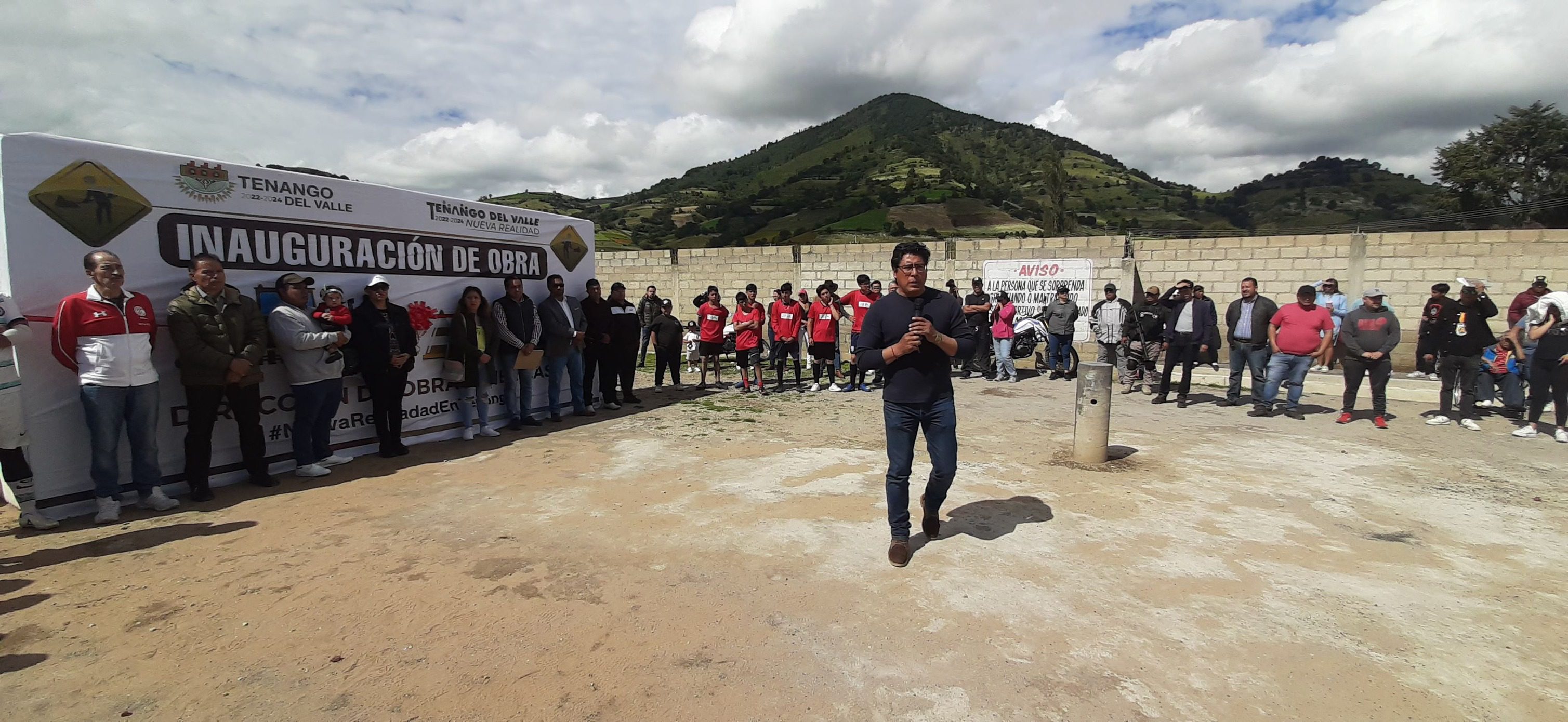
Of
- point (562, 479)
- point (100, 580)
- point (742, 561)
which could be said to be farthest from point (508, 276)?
point (742, 561)

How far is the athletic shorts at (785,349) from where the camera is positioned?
10.8 meters

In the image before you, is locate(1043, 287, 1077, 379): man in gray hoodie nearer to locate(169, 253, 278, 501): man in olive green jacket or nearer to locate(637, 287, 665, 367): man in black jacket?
locate(637, 287, 665, 367): man in black jacket

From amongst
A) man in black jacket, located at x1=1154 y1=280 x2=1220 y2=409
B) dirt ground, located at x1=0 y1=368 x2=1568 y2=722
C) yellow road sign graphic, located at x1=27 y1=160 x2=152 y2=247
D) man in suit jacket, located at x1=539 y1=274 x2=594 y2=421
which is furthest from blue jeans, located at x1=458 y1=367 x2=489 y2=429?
man in black jacket, located at x1=1154 y1=280 x2=1220 y2=409

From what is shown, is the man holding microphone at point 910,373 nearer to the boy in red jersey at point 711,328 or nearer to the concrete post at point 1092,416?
the concrete post at point 1092,416

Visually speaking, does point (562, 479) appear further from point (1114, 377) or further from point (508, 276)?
point (1114, 377)

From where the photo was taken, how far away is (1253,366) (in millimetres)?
8836

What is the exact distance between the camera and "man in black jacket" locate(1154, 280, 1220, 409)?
923cm

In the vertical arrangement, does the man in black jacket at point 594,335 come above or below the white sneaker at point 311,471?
above

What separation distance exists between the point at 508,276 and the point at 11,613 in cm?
530

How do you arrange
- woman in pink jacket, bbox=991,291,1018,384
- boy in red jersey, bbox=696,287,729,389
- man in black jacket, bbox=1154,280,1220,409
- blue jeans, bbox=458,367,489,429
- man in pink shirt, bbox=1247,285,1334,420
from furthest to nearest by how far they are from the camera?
woman in pink jacket, bbox=991,291,1018,384, boy in red jersey, bbox=696,287,729,389, man in black jacket, bbox=1154,280,1220,409, man in pink shirt, bbox=1247,285,1334,420, blue jeans, bbox=458,367,489,429

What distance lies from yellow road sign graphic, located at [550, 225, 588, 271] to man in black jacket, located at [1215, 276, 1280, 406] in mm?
8788

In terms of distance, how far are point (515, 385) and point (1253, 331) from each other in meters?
9.43

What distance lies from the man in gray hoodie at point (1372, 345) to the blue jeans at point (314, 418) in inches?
441

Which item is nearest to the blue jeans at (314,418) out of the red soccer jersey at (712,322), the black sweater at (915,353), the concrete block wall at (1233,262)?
the black sweater at (915,353)
